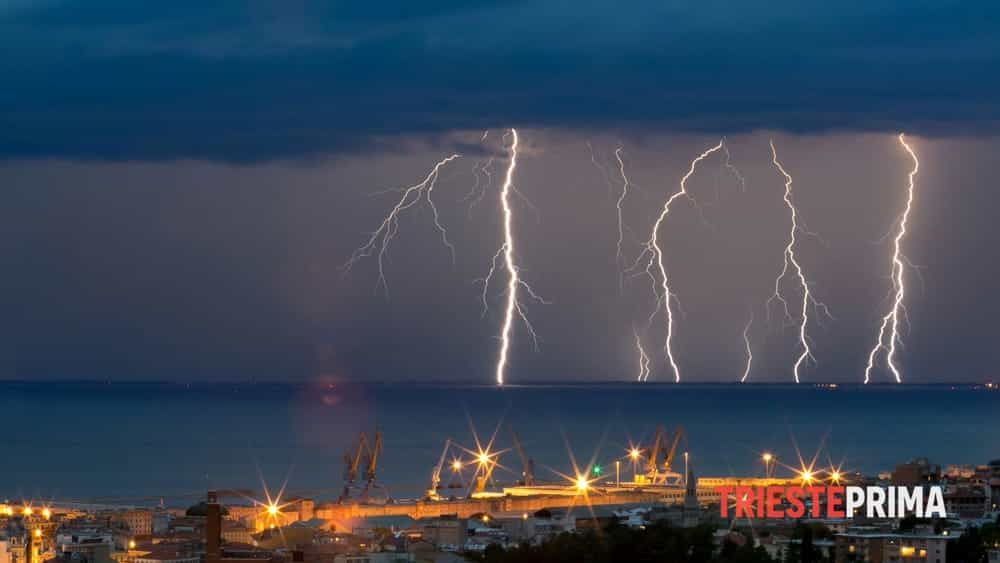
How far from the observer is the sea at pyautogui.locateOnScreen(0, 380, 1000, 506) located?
87375mm

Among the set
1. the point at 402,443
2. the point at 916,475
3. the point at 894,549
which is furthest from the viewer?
the point at 402,443

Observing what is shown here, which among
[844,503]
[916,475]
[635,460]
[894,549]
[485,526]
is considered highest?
[635,460]

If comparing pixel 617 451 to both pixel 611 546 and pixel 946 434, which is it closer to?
pixel 946 434

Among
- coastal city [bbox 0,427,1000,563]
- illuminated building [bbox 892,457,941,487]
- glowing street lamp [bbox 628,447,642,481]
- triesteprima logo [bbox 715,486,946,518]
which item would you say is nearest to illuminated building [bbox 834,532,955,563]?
coastal city [bbox 0,427,1000,563]

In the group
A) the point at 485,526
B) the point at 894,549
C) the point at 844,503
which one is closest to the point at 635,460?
the point at 485,526

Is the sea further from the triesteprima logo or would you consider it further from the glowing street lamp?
the triesteprima logo

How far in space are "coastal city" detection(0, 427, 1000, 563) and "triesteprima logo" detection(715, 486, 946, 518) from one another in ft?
1.16

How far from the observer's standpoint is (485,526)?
54188mm

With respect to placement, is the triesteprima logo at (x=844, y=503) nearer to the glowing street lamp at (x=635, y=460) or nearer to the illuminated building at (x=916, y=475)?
the illuminated building at (x=916, y=475)

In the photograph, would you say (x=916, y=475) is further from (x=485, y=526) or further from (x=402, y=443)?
(x=402, y=443)

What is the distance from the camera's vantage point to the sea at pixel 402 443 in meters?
87.4

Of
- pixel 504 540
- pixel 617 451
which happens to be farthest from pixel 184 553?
pixel 617 451

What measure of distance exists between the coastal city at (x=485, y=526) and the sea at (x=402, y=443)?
557 cm

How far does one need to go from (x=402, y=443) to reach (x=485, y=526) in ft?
210
